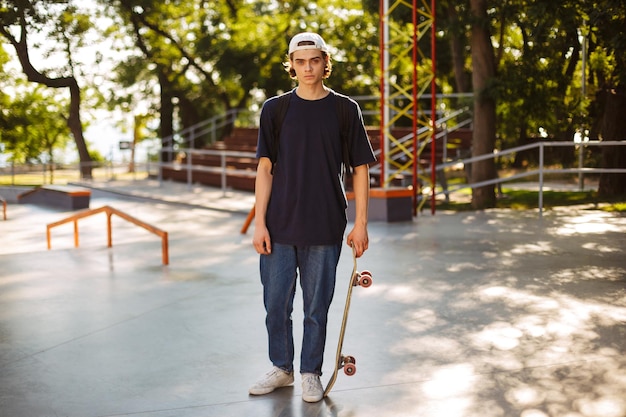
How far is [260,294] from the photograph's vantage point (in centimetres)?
719

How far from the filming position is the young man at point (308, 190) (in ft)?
13.7

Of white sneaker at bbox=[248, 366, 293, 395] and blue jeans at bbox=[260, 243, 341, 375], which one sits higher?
blue jeans at bbox=[260, 243, 341, 375]

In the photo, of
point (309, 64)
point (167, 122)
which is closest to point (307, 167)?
point (309, 64)

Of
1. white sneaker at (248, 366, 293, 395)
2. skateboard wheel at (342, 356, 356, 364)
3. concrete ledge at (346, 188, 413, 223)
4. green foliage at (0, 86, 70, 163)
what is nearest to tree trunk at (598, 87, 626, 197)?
concrete ledge at (346, 188, 413, 223)

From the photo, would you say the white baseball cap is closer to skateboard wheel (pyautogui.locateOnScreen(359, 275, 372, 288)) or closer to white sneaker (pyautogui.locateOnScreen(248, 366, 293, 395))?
skateboard wheel (pyautogui.locateOnScreen(359, 275, 372, 288))

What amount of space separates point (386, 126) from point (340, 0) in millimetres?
15694

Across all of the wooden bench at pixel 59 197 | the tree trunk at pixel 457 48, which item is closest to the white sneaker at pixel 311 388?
the tree trunk at pixel 457 48

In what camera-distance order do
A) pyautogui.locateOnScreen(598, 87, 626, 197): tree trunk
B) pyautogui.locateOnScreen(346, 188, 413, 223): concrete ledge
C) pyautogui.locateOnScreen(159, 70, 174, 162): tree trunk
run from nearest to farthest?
pyautogui.locateOnScreen(346, 188, 413, 223): concrete ledge
pyautogui.locateOnScreen(598, 87, 626, 197): tree trunk
pyautogui.locateOnScreen(159, 70, 174, 162): tree trunk

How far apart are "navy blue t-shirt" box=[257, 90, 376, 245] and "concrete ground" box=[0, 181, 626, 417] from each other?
89cm

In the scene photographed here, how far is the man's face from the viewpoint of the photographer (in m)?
4.10

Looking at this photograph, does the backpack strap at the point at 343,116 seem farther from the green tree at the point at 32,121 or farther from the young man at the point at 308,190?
the green tree at the point at 32,121

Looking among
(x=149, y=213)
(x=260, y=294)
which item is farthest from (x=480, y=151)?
(x=260, y=294)

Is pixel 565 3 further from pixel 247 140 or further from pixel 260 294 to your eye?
pixel 247 140

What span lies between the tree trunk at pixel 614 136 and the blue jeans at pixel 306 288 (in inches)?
556
